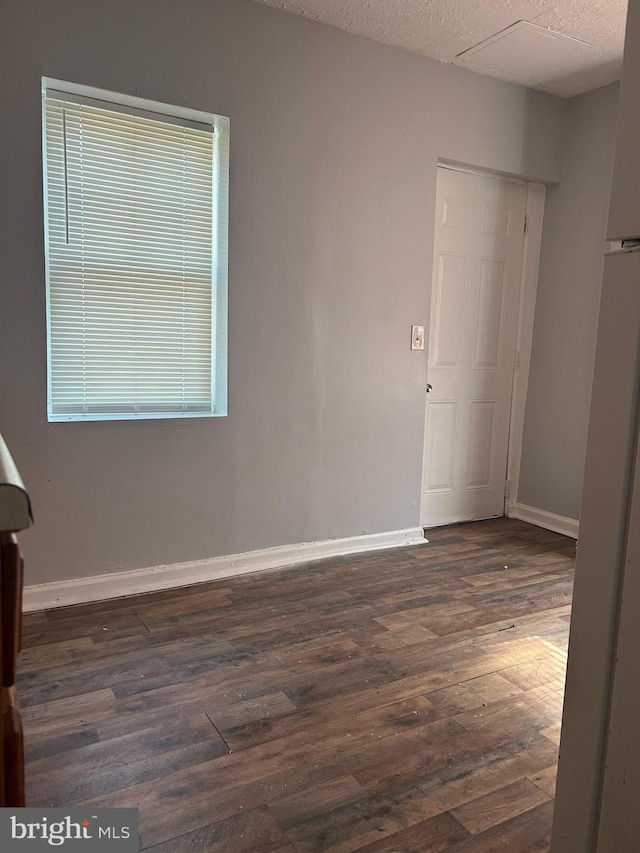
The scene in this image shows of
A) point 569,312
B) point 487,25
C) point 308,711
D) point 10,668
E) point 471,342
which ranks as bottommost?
point 308,711

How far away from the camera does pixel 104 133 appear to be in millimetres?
2543

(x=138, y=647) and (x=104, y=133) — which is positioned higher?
(x=104, y=133)

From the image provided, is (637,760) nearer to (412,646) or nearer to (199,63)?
(412,646)

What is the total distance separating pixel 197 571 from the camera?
2896mm

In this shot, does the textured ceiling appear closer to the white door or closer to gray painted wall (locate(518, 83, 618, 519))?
gray painted wall (locate(518, 83, 618, 519))

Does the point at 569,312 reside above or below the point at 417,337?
above

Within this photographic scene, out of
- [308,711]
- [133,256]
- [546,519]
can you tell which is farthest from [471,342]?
[308,711]

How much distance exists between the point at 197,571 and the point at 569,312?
2747mm

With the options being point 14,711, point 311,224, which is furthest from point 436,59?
point 14,711

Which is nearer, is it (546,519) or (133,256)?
(133,256)

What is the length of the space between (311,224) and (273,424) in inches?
39.7

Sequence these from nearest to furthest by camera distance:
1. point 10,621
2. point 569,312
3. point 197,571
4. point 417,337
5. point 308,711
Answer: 1. point 10,621
2. point 308,711
3. point 197,571
4. point 417,337
5. point 569,312

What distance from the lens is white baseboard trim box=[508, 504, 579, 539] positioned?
3.85 metres

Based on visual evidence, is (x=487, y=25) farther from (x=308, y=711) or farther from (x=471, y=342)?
(x=308, y=711)
